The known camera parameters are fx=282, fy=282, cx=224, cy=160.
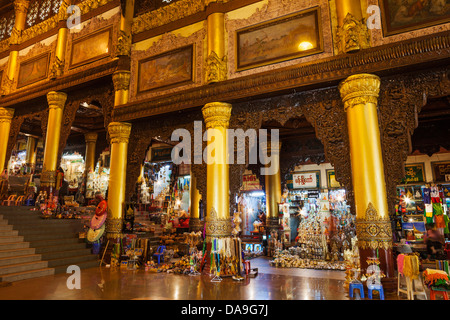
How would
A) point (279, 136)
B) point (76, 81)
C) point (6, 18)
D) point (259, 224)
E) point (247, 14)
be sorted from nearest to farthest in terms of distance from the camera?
point (247, 14) → point (76, 81) → point (279, 136) → point (6, 18) → point (259, 224)

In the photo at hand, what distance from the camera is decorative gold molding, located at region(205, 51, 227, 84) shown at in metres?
6.62

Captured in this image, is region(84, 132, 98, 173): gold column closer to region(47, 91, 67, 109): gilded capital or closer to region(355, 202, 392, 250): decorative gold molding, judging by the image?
region(47, 91, 67, 109): gilded capital

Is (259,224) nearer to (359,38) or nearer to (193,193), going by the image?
(193,193)

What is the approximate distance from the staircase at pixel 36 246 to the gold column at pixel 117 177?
95 centimetres

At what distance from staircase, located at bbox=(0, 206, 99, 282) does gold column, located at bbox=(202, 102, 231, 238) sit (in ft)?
11.4

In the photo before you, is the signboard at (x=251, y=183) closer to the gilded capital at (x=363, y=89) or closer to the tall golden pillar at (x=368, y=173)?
the tall golden pillar at (x=368, y=173)

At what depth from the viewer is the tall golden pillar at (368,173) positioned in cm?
472

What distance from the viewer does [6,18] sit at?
12.2 m

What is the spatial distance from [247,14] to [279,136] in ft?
16.0

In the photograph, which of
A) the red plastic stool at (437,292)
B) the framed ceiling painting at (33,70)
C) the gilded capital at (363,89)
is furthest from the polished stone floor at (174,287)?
the framed ceiling painting at (33,70)

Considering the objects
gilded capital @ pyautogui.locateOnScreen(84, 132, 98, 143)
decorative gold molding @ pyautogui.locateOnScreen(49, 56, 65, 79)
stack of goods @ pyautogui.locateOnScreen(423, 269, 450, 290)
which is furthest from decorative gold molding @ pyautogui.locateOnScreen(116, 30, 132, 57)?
stack of goods @ pyautogui.locateOnScreen(423, 269, 450, 290)

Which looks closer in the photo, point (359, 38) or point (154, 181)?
point (359, 38)

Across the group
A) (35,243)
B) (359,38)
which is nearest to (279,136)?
(359,38)

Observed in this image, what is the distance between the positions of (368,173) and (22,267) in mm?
Result: 6949
